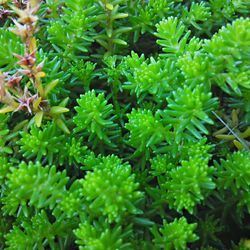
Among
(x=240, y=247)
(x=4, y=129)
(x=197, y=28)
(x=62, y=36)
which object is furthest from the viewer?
(x=197, y=28)

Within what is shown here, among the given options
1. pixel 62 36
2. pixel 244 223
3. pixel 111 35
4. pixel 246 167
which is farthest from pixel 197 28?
pixel 244 223

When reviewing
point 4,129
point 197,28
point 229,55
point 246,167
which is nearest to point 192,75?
point 229,55

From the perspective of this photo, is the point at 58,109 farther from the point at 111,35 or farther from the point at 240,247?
the point at 240,247

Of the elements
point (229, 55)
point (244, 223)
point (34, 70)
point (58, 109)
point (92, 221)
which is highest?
point (229, 55)

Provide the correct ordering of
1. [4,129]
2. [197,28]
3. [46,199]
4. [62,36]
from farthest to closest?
1. [197,28]
2. [62,36]
3. [4,129]
4. [46,199]

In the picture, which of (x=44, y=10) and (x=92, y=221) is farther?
(x=44, y=10)

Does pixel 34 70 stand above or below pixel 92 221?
above
